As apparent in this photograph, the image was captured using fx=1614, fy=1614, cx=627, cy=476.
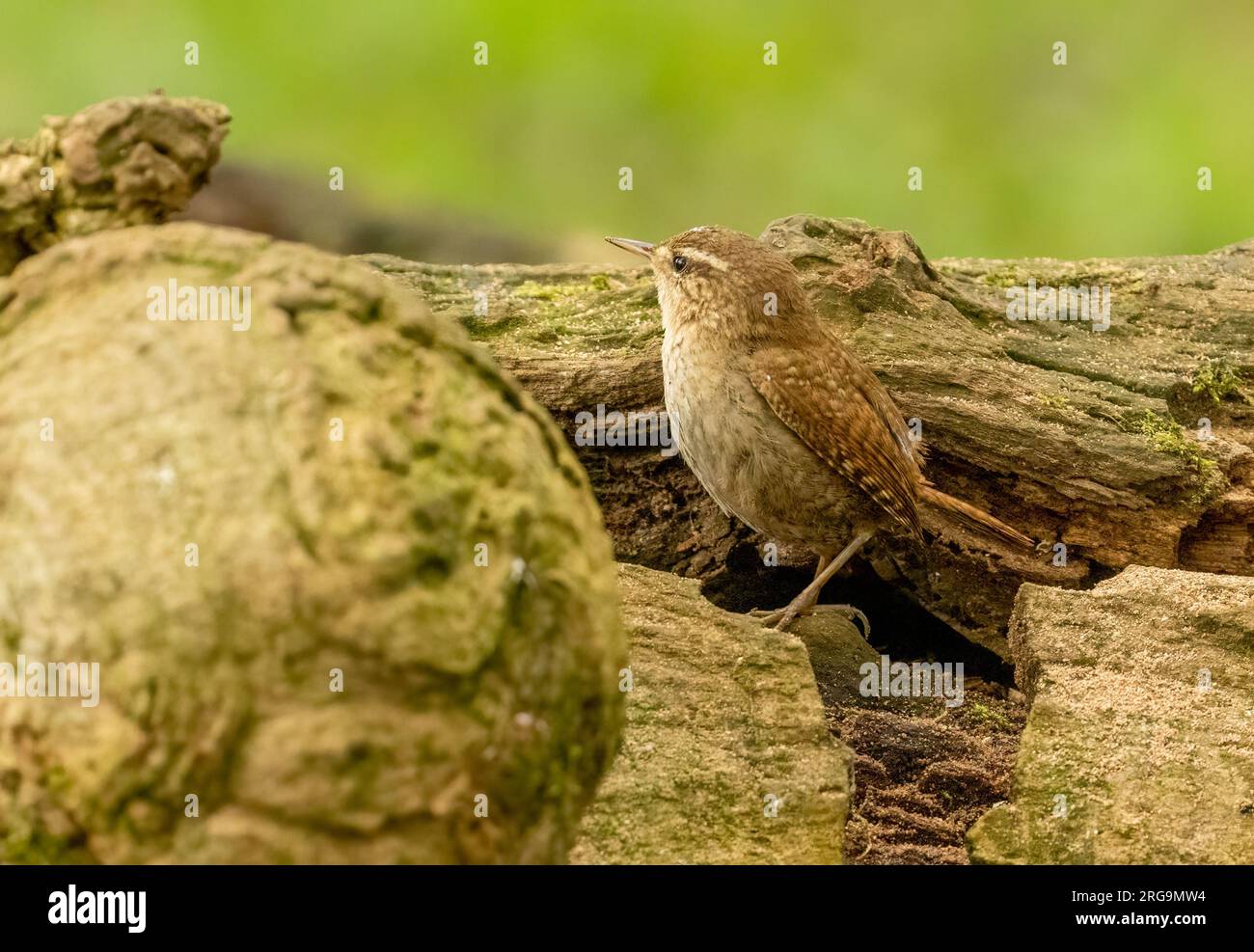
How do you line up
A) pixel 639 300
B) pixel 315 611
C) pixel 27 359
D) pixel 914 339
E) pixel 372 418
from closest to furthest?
pixel 315 611 → pixel 372 418 → pixel 27 359 → pixel 914 339 → pixel 639 300

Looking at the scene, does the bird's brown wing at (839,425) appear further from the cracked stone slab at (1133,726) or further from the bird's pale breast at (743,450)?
the cracked stone slab at (1133,726)

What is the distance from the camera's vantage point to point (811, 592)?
5.25 meters

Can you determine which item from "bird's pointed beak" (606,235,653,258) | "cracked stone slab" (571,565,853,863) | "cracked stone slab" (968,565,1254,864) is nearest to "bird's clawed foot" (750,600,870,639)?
"cracked stone slab" (571,565,853,863)

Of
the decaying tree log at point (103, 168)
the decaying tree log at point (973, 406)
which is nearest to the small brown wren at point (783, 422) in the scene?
the decaying tree log at point (973, 406)

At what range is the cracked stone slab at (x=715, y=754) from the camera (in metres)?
3.72

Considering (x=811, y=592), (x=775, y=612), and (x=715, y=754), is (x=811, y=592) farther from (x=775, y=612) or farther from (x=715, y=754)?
(x=715, y=754)

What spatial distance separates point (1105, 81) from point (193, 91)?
15.4 ft

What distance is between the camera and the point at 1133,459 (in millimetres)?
5258

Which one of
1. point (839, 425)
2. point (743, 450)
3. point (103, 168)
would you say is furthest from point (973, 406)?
point (103, 168)

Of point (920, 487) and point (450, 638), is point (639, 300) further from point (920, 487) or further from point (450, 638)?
point (450, 638)

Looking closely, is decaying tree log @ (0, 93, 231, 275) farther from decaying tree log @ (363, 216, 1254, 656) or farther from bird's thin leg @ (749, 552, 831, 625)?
bird's thin leg @ (749, 552, 831, 625)

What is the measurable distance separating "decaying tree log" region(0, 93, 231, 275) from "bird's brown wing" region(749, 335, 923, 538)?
206 cm

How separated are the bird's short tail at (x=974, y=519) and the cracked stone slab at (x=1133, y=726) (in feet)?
1.28

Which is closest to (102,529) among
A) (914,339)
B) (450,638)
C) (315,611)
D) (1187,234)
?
(315,611)
